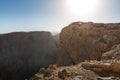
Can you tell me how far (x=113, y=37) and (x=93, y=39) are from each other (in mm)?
3723

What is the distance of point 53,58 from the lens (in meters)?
70.4

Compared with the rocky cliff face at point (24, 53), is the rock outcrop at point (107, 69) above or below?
above

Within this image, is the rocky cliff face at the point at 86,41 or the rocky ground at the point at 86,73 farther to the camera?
the rocky cliff face at the point at 86,41

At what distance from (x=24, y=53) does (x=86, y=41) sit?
42944 millimetres

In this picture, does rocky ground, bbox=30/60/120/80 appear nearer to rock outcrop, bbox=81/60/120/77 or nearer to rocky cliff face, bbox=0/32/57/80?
rock outcrop, bbox=81/60/120/77

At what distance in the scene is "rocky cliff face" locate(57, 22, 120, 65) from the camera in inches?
1148

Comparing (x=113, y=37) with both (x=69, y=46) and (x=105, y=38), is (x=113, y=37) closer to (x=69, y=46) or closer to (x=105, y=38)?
(x=105, y=38)

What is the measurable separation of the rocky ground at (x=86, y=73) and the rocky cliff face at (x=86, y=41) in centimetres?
1520

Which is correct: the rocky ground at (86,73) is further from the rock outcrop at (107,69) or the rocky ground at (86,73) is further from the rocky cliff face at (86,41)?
the rocky cliff face at (86,41)

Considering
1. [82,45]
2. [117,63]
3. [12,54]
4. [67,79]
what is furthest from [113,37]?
[12,54]

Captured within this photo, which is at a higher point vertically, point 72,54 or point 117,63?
point 117,63

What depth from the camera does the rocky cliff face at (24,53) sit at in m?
65.4

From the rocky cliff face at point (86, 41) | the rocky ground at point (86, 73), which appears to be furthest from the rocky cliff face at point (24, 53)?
the rocky ground at point (86, 73)

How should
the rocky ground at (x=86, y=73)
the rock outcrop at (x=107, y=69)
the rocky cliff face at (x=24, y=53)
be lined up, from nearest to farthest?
the rocky ground at (x=86, y=73) < the rock outcrop at (x=107, y=69) < the rocky cliff face at (x=24, y=53)
